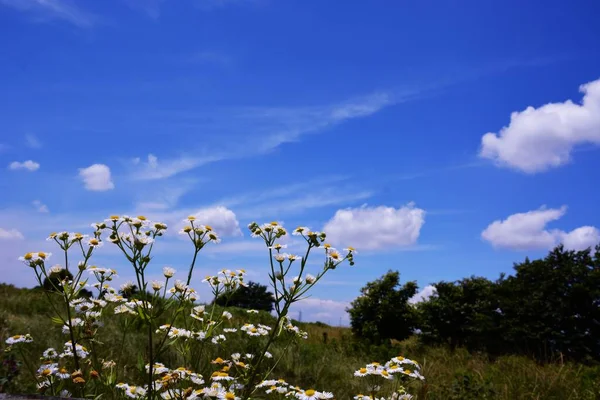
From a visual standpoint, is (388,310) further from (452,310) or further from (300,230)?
(300,230)

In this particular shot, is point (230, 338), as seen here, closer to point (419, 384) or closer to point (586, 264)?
point (419, 384)

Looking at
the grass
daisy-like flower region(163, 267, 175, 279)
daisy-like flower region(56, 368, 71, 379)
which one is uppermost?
daisy-like flower region(163, 267, 175, 279)

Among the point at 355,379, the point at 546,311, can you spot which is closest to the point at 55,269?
the point at 355,379

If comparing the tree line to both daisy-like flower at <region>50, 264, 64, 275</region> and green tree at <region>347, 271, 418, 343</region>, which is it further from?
daisy-like flower at <region>50, 264, 64, 275</region>

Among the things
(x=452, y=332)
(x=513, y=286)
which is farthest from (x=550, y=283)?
(x=452, y=332)

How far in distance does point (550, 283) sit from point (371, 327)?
601 cm

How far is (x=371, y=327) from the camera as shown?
17.0 metres

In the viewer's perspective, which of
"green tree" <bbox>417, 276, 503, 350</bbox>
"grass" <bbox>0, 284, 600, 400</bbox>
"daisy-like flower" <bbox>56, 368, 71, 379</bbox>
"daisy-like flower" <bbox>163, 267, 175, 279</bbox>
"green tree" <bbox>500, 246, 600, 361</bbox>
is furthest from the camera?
"green tree" <bbox>417, 276, 503, 350</bbox>

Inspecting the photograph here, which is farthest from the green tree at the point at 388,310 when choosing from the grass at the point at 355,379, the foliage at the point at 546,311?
the grass at the point at 355,379

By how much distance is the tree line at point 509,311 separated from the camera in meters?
13.1

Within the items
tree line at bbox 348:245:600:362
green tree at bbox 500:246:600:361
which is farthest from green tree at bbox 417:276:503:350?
green tree at bbox 500:246:600:361

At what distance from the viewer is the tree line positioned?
Result: 13.1 metres

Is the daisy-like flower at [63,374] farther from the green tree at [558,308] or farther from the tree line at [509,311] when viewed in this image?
the green tree at [558,308]

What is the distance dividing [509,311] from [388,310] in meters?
4.23
